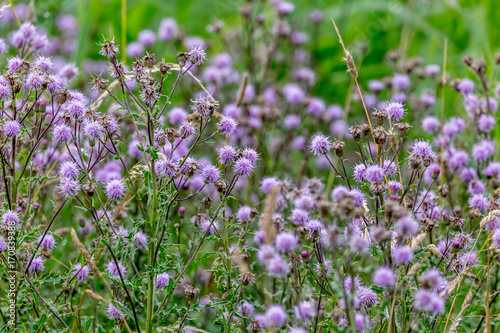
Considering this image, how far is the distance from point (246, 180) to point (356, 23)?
308 centimetres

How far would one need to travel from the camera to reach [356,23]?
21.1 feet

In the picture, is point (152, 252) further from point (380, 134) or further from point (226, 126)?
point (380, 134)

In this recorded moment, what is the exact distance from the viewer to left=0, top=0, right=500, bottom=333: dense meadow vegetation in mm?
2281

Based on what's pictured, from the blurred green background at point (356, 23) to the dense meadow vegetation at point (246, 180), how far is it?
28mm

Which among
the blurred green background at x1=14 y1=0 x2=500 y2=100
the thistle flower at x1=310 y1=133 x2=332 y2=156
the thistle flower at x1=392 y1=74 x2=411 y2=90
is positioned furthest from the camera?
the blurred green background at x1=14 y1=0 x2=500 y2=100

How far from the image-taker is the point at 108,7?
6449mm

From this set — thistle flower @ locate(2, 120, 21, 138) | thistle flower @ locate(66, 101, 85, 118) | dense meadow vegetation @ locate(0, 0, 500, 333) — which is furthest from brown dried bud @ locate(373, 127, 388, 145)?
thistle flower @ locate(2, 120, 21, 138)

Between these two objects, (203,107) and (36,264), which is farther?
(36,264)

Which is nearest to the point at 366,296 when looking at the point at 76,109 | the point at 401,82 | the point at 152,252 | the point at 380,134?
the point at 380,134

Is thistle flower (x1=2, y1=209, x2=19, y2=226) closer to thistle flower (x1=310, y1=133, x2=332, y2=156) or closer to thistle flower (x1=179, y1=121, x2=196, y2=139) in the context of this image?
thistle flower (x1=179, y1=121, x2=196, y2=139)

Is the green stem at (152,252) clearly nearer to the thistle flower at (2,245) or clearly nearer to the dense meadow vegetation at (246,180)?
the dense meadow vegetation at (246,180)

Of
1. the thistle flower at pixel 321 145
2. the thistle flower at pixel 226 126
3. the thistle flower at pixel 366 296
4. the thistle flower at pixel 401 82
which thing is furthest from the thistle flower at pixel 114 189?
the thistle flower at pixel 401 82

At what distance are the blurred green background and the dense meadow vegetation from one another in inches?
1.1

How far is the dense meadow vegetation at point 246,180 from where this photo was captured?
7.48 feet
